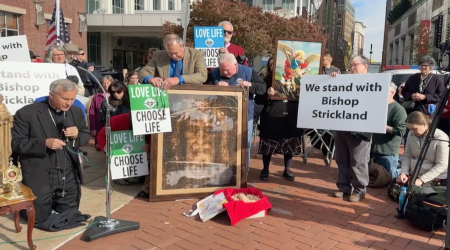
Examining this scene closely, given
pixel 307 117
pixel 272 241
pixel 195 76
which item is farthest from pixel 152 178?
pixel 307 117

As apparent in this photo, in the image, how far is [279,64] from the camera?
17.9ft

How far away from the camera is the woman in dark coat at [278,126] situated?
18.3ft

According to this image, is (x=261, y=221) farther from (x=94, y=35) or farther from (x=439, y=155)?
(x=94, y=35)

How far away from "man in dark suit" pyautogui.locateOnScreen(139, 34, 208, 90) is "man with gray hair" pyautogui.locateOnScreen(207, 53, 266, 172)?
23 centimetres

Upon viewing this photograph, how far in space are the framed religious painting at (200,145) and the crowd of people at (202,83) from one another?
0.24 metres

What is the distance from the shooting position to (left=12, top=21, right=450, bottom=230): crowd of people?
3922mm

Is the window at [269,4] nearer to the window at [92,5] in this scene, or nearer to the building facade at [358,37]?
the window at [92,5]

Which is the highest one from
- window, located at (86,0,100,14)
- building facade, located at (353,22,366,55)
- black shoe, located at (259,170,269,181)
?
building facade, located at (353,22,366,55)

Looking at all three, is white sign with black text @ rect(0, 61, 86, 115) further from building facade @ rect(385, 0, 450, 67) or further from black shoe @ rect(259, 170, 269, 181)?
building facade @ rect(385, 0, 450, 67)

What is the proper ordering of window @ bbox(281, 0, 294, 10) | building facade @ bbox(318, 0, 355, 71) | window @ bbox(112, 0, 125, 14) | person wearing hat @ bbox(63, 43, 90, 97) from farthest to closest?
building facade @ bbox(318, 0, 355, 71)
window @ bbox(281, 0, 294, 10)
window @ bbox(112, 0, 125, 14)
person wearing hat @ bbox(63, 43, 90, 97)

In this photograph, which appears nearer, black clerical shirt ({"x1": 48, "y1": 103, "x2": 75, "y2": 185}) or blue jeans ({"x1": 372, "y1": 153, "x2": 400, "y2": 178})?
black clerical shirt ({"x1": 48, "y1": 103, "x2": 75, "y2": 185})

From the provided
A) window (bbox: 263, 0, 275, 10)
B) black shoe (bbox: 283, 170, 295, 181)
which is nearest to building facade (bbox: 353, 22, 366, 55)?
window (bbox: 263, 0, 275, 10)

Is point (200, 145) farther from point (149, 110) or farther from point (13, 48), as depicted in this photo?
point (13, 48)

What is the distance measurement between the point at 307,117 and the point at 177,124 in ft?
5.34
